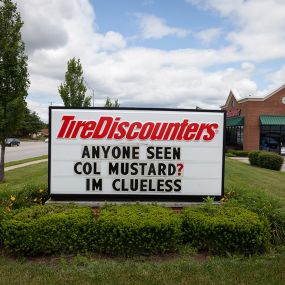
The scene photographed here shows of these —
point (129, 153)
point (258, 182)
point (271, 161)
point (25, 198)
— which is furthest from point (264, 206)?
point (271, 161)

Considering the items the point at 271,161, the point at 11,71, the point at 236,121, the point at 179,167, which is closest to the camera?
the point at 179,167

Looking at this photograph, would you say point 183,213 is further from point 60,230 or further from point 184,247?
point 60,230

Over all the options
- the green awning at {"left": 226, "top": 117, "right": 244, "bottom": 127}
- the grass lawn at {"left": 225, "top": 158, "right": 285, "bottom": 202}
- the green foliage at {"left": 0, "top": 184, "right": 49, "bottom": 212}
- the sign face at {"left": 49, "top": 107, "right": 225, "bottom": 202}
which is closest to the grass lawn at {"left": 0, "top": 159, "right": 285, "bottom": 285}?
the green foliage at {"left": 0, "top": 184, "right": 49, "bottom": 212}

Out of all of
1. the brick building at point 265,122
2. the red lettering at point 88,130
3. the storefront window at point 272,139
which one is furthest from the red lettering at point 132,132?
the storefront window at point 272,139

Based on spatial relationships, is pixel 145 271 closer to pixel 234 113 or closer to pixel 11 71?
pixel 11 71

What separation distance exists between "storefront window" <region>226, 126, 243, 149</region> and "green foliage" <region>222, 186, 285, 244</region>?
118ft

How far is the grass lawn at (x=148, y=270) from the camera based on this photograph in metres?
4.39

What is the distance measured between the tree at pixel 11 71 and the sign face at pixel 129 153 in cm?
793

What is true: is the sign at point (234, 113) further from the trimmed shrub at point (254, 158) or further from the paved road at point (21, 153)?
the paved road at point (21, 153)

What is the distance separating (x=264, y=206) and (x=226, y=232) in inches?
56.7

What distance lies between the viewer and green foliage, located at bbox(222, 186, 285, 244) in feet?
19.7

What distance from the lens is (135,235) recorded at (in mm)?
Result: 5230

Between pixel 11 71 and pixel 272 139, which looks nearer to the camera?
pixel 11 71

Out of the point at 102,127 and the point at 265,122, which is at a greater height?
the point at 265,122
